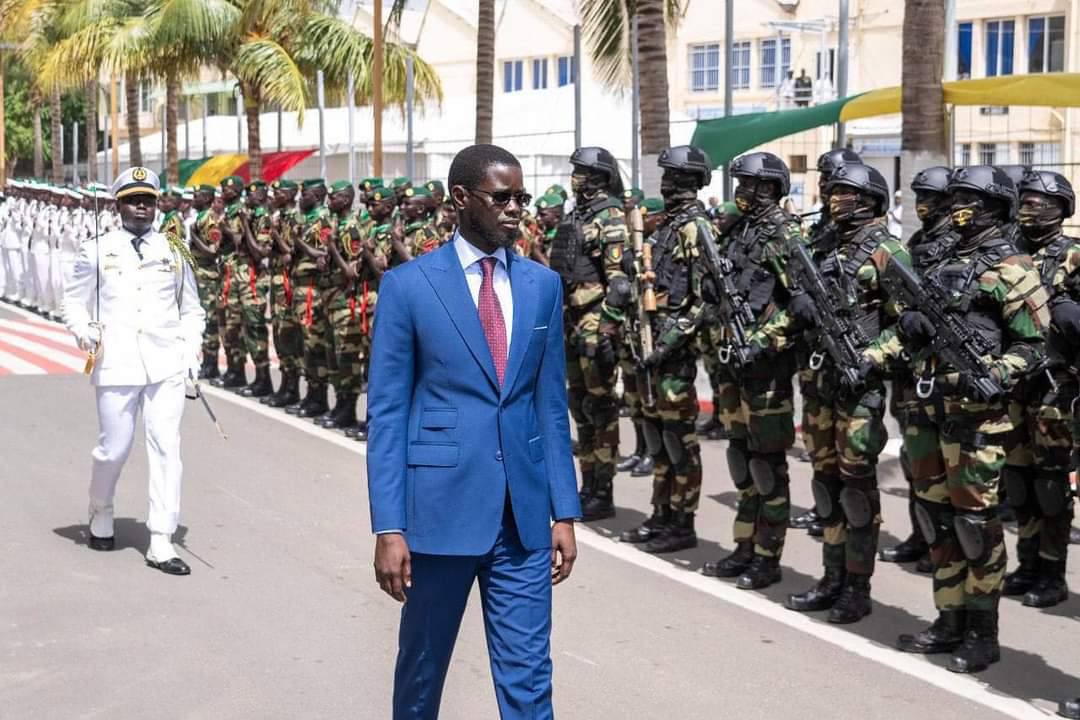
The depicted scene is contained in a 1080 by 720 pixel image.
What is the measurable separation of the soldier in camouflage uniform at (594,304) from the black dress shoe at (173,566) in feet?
8.61

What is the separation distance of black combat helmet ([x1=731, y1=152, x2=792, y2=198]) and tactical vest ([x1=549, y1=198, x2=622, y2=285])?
68.5 inches

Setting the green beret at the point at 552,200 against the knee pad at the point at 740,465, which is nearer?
the knee pad at the point at 740,465

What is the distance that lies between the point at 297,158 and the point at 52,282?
478 inches

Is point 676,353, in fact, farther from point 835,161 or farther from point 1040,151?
point 1040,151

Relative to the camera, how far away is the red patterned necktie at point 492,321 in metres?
4.60

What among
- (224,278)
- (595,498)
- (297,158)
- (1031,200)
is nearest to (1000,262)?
(1031,200)

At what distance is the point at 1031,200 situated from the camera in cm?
763

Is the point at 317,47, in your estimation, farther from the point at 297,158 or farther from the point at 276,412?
the point at 276,412

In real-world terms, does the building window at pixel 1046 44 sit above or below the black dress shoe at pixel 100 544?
above

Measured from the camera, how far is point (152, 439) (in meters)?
8.22

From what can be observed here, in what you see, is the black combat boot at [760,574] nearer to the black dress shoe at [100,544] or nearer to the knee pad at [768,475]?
the knee pad at [768,475]

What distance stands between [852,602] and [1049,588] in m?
1.14

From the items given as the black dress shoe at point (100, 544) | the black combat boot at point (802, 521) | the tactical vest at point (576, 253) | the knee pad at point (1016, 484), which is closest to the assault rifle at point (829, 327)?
the knee pad at point (1016, 484)

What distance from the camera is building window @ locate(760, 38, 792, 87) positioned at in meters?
41.8
